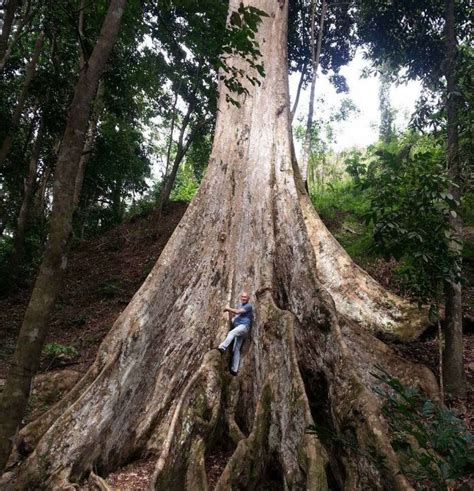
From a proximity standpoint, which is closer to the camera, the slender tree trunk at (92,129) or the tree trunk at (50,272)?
the tree trunk at (50,272)

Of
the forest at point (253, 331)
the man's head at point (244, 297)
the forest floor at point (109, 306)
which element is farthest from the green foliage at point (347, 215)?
the man's head at point (244, 297)

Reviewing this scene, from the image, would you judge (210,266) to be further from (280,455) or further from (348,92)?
(348,92)

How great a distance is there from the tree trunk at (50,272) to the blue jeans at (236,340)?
7.02 ft

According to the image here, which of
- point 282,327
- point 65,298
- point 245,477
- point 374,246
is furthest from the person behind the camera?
point 65,298

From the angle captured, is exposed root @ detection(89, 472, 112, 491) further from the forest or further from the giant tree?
the giant tree

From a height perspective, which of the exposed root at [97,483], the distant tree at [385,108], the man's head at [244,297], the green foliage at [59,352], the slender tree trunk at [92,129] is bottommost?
the exposed root at [97,483]

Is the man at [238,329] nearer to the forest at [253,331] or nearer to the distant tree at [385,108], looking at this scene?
the forest at [253,331]

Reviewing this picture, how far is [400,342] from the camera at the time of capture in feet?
18.2

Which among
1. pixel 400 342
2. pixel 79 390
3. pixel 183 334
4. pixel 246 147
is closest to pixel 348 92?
pixel 246 147

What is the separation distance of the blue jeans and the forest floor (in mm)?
982

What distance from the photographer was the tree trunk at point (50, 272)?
10.4ft

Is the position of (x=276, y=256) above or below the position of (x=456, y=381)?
above

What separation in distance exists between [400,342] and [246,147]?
3.48m

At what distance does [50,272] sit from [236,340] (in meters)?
2.38
